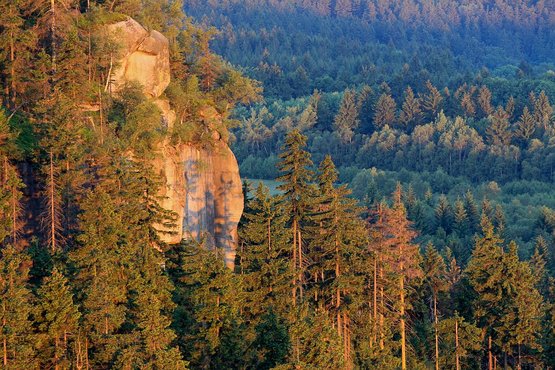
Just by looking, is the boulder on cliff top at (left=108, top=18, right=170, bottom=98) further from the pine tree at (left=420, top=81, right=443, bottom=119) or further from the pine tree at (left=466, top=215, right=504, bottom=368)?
the pine tree at (left=420, top=81, right=443, bottom=119)

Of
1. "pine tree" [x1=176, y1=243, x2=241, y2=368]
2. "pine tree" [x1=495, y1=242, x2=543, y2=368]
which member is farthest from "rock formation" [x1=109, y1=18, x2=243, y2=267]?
"pine tree" [x1=495, y1=242, x2=543, y2=368]

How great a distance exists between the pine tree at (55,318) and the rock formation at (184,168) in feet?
47.3

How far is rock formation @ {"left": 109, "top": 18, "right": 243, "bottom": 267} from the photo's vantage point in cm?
5512

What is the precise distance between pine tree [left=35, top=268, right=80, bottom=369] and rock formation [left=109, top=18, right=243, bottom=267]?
14.4 m

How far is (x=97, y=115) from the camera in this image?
5319cm

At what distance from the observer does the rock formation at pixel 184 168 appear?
55.1m

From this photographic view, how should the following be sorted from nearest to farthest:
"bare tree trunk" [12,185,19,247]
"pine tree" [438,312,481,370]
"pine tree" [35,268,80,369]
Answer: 1. "pine tree" [35,268,80,369]
2. "bare tree trunk" [12,185,19,247]
3. "pine tree" [438,312,481,370]

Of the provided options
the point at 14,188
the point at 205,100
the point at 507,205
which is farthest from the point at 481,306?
the point at 507,205

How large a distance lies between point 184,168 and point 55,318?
2107 cm

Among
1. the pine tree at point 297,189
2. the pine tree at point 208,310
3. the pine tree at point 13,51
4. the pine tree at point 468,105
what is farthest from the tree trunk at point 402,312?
the pine tree at point 468,105

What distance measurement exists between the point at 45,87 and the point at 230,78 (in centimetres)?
1541

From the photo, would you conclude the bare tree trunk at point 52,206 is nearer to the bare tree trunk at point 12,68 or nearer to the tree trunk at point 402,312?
the bare tree trunk at point 12,68

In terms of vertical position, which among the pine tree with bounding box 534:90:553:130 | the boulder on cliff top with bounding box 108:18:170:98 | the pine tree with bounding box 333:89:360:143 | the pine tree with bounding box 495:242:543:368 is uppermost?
the boulder on cliff top with bounding box 108:18:170:98

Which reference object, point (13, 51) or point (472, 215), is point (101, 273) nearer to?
point (13, 51)
